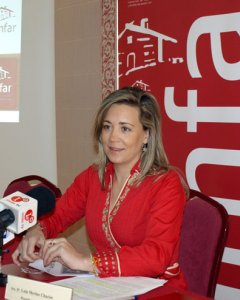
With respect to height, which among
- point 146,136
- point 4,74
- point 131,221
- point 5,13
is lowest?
point 131,221

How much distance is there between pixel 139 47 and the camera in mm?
3521

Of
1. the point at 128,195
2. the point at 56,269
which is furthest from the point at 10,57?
the point at 56,269

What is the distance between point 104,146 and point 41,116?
2289 millimetres

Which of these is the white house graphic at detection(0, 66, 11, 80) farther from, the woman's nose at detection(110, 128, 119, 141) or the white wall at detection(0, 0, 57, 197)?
the woman's nose at detection(110, 128, 119, 141)

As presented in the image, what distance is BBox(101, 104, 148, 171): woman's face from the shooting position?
211 centimetres

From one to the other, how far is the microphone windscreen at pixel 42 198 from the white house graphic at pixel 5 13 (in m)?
3.14

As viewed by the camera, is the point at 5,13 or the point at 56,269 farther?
the point at 5,13

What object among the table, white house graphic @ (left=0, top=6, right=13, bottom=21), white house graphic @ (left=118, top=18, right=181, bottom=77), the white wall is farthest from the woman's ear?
white house graphic @ (left=0, top=6, right=13, bottom=21)

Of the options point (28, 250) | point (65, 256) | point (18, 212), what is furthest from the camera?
point (28, 250)

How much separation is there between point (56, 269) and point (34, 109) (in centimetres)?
274

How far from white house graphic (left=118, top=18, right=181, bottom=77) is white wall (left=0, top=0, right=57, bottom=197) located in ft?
2.95

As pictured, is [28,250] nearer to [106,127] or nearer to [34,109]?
[106,127]

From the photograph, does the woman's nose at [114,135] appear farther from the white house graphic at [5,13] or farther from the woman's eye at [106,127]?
the white house graphic at [5,13]

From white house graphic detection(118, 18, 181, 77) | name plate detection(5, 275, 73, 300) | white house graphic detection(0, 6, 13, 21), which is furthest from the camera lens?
white house graphic detection(0, 6, 13, 21)
